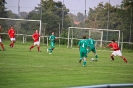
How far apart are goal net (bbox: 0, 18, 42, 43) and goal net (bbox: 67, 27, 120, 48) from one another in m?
4.08

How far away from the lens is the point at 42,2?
2245 inches

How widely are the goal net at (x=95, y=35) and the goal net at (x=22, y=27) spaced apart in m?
4.08

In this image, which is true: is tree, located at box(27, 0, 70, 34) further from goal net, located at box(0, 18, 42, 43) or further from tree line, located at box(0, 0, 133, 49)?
goal net, located at box(0, 18, 42, 43)

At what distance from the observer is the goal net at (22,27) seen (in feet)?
159

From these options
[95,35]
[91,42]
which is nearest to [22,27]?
[95,35]

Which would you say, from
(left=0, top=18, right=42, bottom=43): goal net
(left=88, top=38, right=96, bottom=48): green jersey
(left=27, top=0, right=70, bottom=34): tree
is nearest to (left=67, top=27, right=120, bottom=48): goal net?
(left=27, top=0, right=70, bottom=34): tree

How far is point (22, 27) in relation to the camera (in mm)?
49094

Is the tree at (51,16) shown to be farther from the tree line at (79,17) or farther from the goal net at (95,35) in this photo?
the goal net at (95,35)

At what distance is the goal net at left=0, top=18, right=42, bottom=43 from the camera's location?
4834cm

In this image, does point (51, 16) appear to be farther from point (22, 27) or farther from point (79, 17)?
point (22, 27)

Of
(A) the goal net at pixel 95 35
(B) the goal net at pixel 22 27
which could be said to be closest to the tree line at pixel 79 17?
(B) the goal net at pixel 22 27

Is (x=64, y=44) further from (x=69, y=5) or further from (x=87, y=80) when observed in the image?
(x=87, y=80)

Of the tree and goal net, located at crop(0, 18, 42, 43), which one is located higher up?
the tree

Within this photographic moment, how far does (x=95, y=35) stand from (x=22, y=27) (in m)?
9.60
